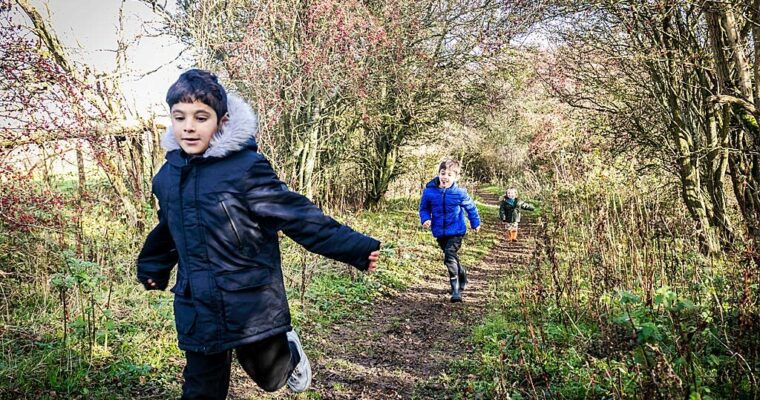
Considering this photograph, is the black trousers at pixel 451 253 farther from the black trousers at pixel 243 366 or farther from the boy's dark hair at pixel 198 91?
the boy's dark hair at pixel 198 91

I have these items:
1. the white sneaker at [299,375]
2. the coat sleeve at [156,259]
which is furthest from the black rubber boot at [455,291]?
the coat sleeve at [156,259]

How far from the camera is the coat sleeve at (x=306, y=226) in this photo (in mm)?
2855

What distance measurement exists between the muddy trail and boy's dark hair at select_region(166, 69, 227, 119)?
227 cm

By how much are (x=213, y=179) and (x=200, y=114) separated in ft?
1.13

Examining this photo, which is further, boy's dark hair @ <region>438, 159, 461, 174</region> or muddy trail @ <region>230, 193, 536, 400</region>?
boy's dark hair @ <region>438, 159, 461, 174</region>

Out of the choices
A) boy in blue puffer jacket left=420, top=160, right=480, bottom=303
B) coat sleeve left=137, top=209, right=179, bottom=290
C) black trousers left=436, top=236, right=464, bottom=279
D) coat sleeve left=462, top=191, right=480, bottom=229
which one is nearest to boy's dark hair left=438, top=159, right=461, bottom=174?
boy in blue puffer jacket left=420, top=160, right=480, bottom=303

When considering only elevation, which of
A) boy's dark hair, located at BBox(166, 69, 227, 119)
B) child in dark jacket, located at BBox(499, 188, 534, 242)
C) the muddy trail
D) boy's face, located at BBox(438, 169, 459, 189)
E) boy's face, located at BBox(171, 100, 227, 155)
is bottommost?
the muddy trail

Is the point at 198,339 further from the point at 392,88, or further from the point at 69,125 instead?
the point at 392,88

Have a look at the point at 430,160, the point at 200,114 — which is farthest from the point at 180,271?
the point at 430,160

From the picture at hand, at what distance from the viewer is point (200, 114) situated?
281 cm

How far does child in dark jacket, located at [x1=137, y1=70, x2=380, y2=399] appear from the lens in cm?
273

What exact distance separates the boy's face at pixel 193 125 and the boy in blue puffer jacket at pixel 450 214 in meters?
4.75

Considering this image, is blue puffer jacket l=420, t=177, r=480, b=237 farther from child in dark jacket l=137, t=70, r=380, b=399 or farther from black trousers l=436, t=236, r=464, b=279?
child in dark jacket l=137, t=70, r=380, b=399

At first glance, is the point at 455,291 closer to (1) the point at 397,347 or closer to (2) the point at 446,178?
(2) the point at 446,178
